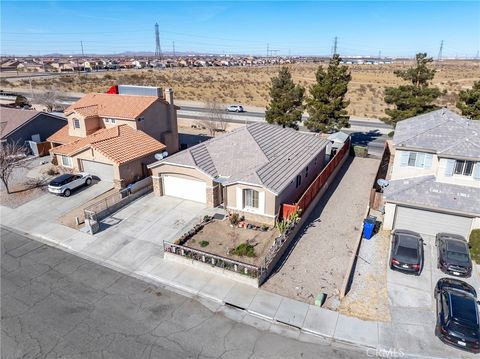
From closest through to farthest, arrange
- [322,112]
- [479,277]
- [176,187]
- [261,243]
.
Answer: [479,277], [261,243], [176,187], [322,112]

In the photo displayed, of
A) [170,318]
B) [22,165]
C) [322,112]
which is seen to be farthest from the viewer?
[322,112]

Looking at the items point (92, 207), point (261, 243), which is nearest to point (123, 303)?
point (261, 243)

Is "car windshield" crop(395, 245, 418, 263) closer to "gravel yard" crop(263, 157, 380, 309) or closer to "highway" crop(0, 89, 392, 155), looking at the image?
"gravel yard" crop(263, 157, 380, 309)

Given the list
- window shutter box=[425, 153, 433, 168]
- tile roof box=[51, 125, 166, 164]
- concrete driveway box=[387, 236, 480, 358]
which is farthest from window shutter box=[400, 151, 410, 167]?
tile roof box=[51, 125, 166, 164]

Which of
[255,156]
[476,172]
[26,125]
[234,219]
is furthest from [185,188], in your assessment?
[26,125]

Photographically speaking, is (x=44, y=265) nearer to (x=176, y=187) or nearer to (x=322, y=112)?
(x=176, y=187)

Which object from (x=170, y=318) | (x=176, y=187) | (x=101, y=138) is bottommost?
(x=170, y=318)

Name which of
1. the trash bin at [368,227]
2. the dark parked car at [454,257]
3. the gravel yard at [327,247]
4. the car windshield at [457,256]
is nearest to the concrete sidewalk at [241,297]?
the gravel yard at [327,247]

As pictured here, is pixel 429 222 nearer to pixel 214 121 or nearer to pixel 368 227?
pixel 368 227
